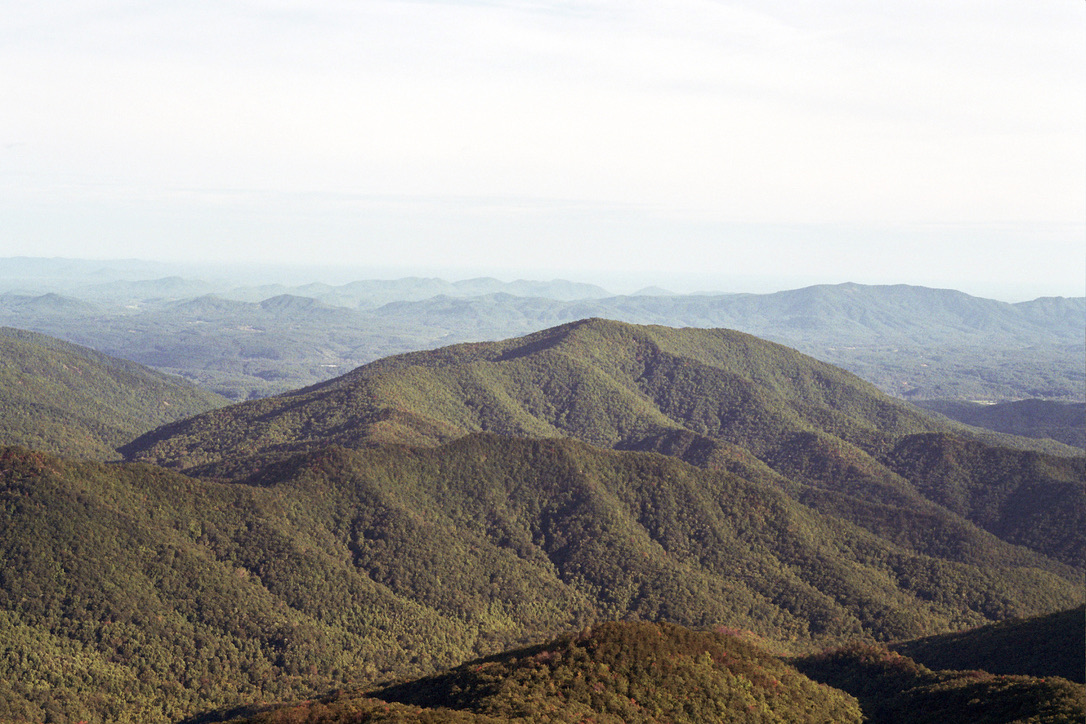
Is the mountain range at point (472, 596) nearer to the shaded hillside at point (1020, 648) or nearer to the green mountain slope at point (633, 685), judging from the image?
the green mountain slope at point (633, 685)

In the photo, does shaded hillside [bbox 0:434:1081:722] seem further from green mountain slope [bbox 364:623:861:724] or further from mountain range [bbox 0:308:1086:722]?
green mountain slope [bbox 364:623:861:724]

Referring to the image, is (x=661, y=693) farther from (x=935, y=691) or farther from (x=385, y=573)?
(x=385, y=573)

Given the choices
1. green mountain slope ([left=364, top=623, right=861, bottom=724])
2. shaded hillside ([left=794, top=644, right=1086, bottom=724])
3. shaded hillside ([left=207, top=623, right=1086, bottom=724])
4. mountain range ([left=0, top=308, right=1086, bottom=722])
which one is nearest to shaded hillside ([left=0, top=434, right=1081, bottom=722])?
mountain range ([left=0, top=308, right=1086, bottom=722])

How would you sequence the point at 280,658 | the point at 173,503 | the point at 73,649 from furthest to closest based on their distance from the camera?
the point at 173,503 < the point at 280,658 < the point at 73,649

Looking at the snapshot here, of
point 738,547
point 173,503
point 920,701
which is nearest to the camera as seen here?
point 920,701

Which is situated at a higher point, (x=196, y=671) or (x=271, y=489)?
(x=271, y=489)

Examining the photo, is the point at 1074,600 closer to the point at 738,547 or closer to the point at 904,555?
the point at 904,555

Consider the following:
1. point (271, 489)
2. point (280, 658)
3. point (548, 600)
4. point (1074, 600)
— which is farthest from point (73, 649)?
point (1074, 600)
